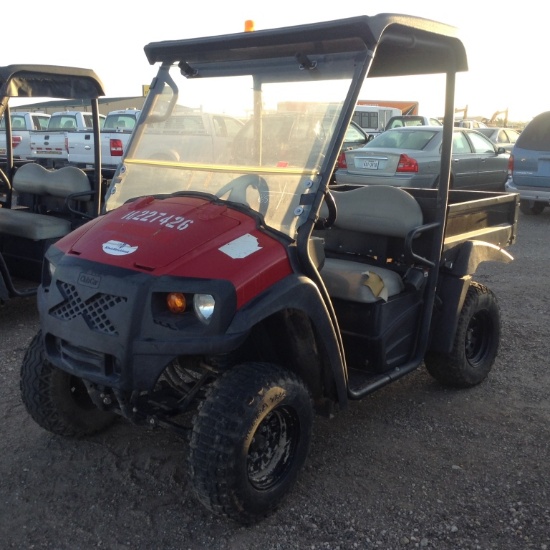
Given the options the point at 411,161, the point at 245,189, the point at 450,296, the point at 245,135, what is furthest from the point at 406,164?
the point at 245,189

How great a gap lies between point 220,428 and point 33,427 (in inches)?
62.1

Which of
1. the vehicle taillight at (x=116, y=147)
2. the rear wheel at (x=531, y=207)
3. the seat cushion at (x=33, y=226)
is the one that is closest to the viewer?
the seat cushion at (x=33, y=226)

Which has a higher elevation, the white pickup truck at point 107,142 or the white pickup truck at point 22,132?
the white pickup truck at point 107,142

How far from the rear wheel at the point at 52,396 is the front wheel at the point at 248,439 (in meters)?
0.94

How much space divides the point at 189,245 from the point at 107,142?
514 inches

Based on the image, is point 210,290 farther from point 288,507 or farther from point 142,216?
point 288,507

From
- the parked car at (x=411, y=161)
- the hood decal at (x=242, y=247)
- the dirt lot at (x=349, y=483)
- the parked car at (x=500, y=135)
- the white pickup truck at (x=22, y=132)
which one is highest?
the hood decal at (x=242, y=247)

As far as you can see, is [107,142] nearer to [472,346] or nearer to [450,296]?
[472,346]

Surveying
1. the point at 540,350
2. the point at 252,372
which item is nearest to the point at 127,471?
the point at 252,372

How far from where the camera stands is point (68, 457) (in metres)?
3.43

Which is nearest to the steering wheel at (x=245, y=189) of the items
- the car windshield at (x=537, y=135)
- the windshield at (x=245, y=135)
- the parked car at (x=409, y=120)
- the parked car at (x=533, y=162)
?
the windshield at (x=245, y=135)

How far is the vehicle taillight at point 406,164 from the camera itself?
10555 mm

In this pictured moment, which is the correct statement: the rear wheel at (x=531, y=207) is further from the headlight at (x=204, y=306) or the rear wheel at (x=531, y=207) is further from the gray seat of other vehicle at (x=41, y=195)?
the headlight at (x=204, y=306)

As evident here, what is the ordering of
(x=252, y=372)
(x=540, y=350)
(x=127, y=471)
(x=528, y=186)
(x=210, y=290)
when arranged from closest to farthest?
(x=210, y=290)
(x=252, y=372)
(x=127, y=471)
(x=540, y=350)
(x=528, y=186)
